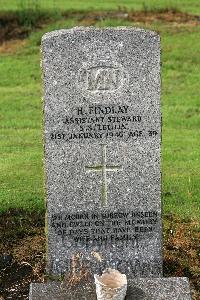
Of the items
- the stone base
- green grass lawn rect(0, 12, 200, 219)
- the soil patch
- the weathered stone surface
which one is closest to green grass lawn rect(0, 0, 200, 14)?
green grass lawn rect(0, 12, 200, 219)

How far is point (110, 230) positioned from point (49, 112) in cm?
114

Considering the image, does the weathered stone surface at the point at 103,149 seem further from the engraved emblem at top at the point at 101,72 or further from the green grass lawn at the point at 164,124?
the green grass lawn at the point at 164,124

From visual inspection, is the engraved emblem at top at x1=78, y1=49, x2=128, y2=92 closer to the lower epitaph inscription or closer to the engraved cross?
the engraved cross

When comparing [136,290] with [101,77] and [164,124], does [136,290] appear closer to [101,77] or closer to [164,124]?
[101,77]

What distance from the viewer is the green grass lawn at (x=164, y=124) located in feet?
29.1

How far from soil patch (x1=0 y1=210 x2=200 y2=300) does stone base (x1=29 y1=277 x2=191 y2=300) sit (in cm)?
33

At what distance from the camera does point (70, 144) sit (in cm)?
662

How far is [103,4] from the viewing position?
1970cm

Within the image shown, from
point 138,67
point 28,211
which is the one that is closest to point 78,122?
point 138,67

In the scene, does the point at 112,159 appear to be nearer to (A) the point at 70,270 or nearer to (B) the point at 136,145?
(B) the point at 136,145

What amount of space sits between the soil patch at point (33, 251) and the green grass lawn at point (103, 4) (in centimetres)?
1112

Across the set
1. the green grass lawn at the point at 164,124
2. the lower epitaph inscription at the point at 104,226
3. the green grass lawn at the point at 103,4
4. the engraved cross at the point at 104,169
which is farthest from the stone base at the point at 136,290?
the green grass lawn at the point at 103,4

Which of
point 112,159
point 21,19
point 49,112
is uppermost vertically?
point 49,112

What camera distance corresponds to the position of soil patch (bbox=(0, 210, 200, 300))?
22.5ft
